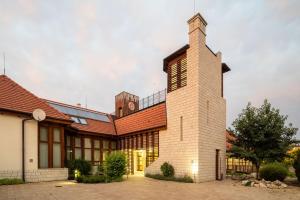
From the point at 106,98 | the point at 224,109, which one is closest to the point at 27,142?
the point at 224,109

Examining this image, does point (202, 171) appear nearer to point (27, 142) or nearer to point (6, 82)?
point (27, 142)

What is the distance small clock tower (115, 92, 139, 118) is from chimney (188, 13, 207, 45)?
56.1ft

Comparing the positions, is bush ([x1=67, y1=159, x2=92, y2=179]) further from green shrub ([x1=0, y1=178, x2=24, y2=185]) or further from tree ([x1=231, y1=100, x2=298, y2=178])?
tree ([x1=231, y1=100, x2=298, y2=178])

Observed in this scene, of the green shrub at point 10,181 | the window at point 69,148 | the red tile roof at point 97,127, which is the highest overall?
the red tile roof at point 97,127

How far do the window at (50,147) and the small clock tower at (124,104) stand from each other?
16.0 m

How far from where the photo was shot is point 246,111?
19625 millimetres

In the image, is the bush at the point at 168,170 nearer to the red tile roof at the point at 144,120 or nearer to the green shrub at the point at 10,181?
the red tile roof at the point at 144,120

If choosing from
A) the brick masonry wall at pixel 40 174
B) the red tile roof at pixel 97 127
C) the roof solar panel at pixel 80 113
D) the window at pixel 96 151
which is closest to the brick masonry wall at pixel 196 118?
the window at pixel 96 151

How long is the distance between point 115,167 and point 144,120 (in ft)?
22.1

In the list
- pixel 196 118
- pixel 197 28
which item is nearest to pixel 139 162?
pixel 196 118

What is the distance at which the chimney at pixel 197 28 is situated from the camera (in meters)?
18.9

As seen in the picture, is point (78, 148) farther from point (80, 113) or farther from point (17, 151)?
point (17, 151)

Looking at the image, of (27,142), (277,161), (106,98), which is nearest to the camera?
(27,142)

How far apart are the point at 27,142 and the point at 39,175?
7.62ft
